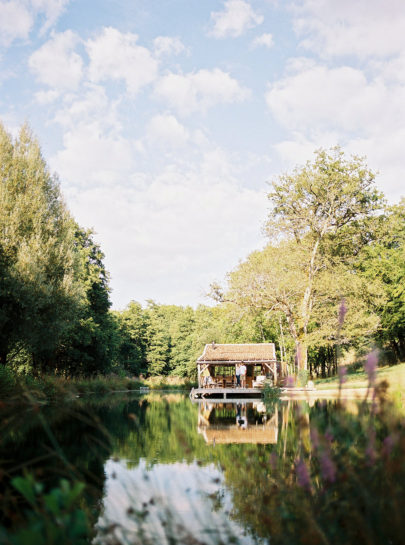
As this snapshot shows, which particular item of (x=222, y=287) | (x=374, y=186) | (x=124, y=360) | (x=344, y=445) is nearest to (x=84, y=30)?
(x=344, y=445)

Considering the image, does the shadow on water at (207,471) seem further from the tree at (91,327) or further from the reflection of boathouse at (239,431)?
the tree at (91,327)

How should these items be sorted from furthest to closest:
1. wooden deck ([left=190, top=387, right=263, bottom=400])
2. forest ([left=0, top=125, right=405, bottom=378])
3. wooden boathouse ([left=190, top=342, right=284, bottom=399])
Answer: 1. wooden boathouse ([left=190, top=342, right=284, bottom=399])
2. wooden deck ([left=190, top=387, right=263, bottom=400])
3. forest ([left=0, top=125, right=405, bottom=378])

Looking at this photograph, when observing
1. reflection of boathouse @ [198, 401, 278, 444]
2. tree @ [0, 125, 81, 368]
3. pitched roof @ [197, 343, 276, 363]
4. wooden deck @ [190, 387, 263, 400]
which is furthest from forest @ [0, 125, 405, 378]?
reflection of boathouse @ [198, 401, 278, 444]

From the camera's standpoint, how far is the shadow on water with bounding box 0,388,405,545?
2.82 metres

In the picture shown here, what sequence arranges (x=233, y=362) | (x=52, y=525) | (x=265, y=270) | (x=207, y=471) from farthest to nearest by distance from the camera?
(x=233, y=362) < (x=265, y=270) < (x=207, y=471) < (x=52, y=525)

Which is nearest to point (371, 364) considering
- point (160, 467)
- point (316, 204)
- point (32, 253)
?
point (160, 467)

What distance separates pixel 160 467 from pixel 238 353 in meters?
29.7

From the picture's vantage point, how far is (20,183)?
2212cm

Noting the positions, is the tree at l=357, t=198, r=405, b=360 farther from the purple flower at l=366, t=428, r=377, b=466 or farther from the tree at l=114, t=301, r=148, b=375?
the tree at l=114, t=301, r=148, b=375

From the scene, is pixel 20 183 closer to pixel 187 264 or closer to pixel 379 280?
pixel 187 264

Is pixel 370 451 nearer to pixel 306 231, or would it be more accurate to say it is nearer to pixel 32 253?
pixel 32 253

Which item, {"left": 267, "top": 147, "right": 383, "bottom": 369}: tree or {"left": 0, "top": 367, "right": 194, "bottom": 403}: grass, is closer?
{"left": 0, "top": 367, "right": 194, "bottom": 403}: grass

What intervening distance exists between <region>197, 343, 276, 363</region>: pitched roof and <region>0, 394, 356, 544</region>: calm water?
2104 centimetres

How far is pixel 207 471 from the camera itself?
6762 mm
